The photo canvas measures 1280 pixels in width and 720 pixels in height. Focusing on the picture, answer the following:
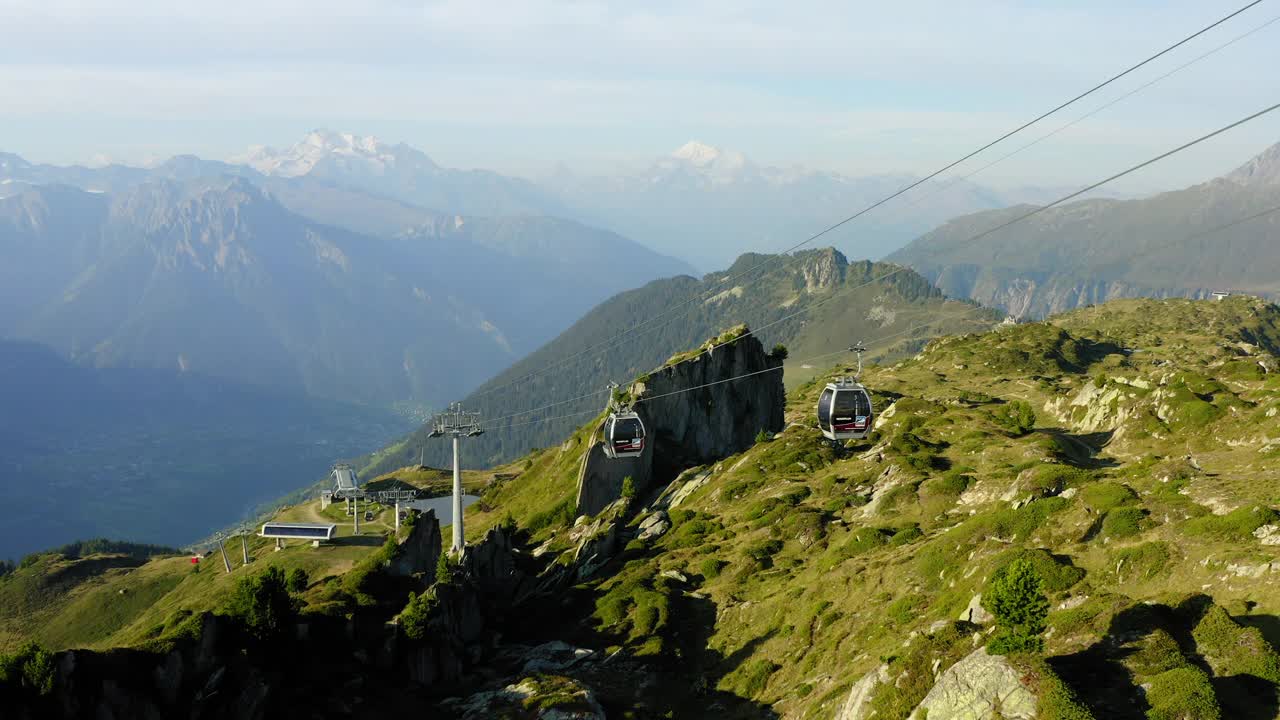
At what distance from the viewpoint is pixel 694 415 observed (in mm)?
139000

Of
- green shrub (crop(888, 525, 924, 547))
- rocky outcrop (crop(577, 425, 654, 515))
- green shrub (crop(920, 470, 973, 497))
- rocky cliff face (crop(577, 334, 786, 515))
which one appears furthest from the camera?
rocky cliff face (crop(577, 334, 786, 515))

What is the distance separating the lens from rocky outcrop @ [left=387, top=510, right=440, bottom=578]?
88.2 meters

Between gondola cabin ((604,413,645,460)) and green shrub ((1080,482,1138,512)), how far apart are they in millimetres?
36025

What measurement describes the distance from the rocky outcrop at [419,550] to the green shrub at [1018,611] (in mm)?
57260

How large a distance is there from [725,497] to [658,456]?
99.5ft

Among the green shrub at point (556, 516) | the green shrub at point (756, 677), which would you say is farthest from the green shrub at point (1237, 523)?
the green shrub at point (556, 516)

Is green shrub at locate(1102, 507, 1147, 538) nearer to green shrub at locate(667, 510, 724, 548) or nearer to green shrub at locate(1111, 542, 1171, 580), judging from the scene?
green shrub at locate(1111, 542, 1171, 580)

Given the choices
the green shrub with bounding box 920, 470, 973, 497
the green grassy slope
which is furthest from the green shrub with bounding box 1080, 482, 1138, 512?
the green shrub with bounding box 920, 470, 973, 497

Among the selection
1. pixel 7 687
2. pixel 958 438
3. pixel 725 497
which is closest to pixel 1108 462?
pixel 958 438

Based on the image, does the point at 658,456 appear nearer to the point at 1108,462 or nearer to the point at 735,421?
the point at 735,421

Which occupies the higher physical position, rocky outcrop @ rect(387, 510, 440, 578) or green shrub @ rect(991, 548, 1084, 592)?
green shrub @ rect(991, 548, 1084, 592)

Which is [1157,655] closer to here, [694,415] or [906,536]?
[906,536]

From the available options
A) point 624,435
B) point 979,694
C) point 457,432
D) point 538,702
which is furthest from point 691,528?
point 979,694

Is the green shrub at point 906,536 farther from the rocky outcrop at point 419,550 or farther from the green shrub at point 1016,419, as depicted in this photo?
the rocky outcrop at point 419,550
